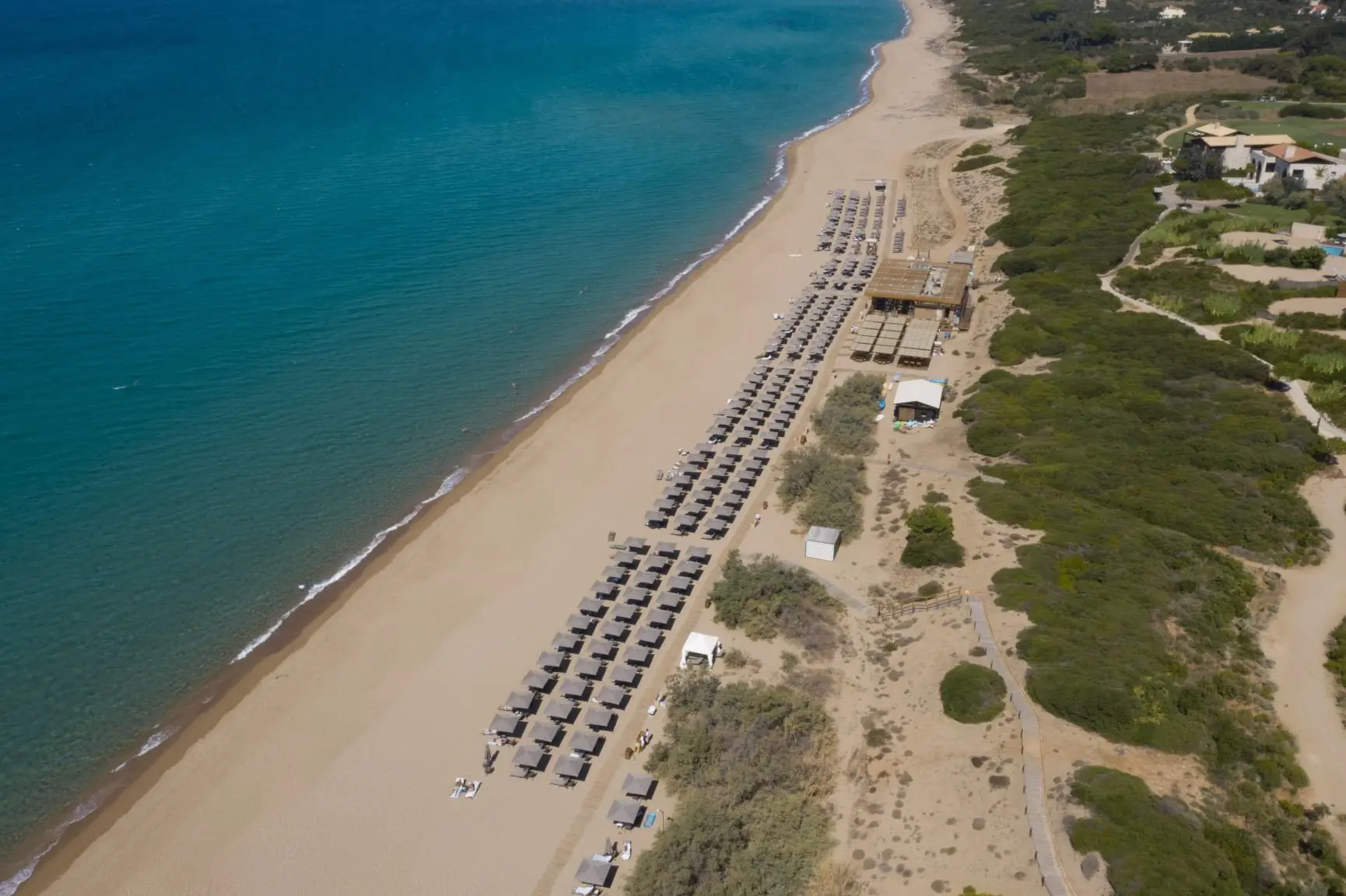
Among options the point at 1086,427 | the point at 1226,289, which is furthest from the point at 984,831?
the point at 1226,289

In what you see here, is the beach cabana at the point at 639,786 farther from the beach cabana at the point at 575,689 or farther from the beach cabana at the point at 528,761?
the beach cabana at the point at 575,689

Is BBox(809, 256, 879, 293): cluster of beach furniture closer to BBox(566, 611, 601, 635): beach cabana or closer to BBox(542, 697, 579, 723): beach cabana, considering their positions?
BBox(566, 611, 601, 635): beach cabana

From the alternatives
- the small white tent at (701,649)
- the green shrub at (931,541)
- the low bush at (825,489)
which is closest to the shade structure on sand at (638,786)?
the small white tent at (701,649)

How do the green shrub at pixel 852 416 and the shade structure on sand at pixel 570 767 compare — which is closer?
the shade structure on sand at pixel 570 767

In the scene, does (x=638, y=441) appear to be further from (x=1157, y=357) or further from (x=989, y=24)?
(x=989, y=24)

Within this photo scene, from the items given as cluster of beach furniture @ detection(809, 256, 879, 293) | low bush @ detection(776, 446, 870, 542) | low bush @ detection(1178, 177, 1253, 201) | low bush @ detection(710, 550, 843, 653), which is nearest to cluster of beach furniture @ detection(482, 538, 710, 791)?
low bush @ detection(710, 550, 843, 653)
